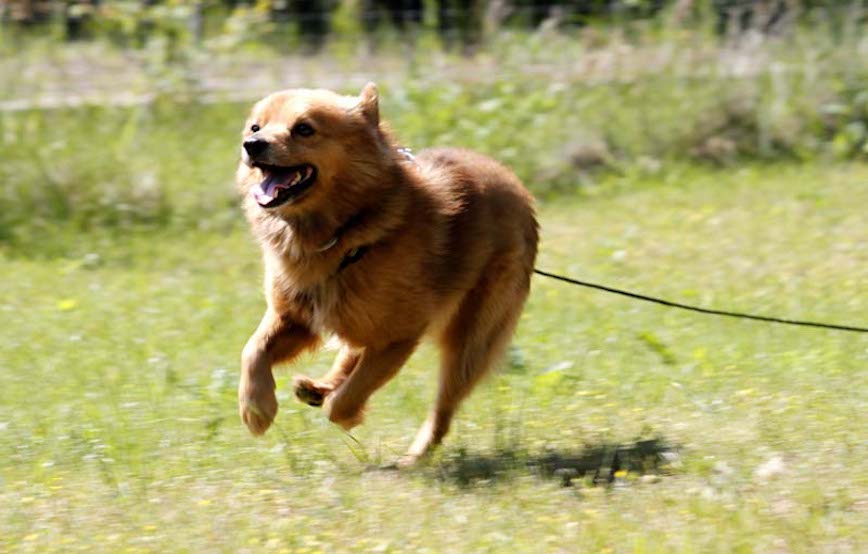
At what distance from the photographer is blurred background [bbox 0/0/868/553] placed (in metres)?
5.12

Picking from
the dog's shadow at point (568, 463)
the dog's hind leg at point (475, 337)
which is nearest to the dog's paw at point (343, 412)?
the dog's shadow at point (568, 463)

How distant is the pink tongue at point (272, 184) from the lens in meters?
5.78

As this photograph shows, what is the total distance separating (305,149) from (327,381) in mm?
→ 1085

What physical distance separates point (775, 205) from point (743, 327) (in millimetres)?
3263

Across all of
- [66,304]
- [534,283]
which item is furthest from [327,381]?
[534,283]

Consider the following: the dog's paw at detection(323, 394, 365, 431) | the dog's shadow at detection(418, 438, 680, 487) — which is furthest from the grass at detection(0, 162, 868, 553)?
the dog's paw at detection(323, 394, 365, 431)

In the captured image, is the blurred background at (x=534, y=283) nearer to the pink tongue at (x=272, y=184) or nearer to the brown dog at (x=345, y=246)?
the brown dog at (x=345, y=246)

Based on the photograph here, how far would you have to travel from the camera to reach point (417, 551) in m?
4.68

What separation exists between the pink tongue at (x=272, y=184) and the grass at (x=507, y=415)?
1.06m

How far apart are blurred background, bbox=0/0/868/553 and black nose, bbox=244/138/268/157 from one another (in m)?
1.22

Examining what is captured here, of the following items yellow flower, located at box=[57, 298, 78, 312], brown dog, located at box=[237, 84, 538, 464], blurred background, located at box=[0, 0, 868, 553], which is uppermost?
brown dog, located at box=[237, 84, 538, 464]

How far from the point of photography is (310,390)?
6133 mm

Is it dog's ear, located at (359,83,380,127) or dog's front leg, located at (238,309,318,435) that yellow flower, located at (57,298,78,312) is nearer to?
dog's front leg, located at (238,309,318,435)

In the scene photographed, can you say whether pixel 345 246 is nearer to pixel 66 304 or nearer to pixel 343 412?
pixel 343 412
